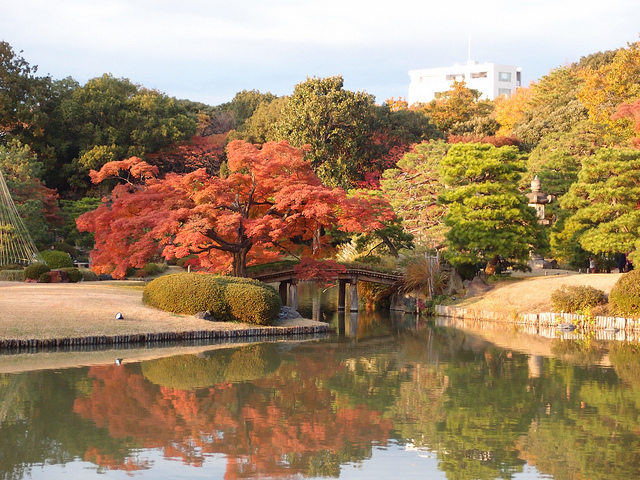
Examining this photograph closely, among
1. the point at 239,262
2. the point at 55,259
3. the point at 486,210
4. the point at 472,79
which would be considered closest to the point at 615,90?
the point at 486,210

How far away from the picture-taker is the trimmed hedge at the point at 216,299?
2095cm

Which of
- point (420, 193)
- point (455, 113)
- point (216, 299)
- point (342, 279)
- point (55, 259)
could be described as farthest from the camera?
point (455, 113)

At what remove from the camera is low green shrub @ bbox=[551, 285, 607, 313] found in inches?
959

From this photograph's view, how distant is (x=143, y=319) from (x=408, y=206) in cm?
1597

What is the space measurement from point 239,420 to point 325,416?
127 centimetres

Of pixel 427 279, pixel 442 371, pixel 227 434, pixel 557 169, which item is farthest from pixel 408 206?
pixel 227 434

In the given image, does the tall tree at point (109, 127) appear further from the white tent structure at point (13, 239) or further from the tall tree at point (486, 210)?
the tall tree at point (486, 210)

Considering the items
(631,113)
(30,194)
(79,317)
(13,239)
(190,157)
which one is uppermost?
(631,113)

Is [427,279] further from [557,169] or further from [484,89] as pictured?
[484,89]

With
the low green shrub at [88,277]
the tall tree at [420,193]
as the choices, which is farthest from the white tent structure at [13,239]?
the tall tree at [420,193]

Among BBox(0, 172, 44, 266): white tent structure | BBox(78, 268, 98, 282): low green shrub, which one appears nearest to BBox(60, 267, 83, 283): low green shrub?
BBox(0, 172, 44, 266): white tent structure

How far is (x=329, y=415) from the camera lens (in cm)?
1128

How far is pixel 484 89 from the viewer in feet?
422

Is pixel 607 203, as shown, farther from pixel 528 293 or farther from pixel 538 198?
pixel 528 293
